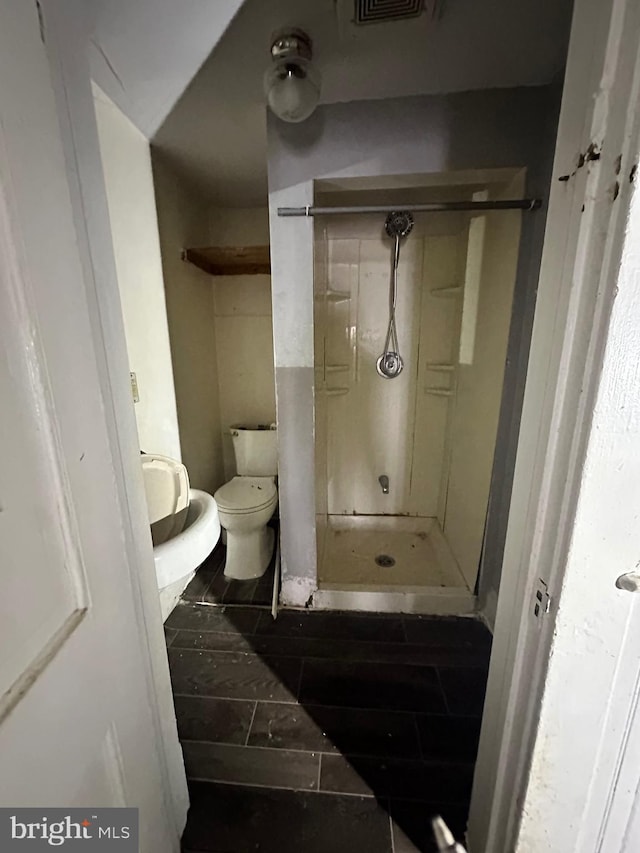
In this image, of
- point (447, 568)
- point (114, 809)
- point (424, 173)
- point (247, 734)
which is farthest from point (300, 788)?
point (424, 173)

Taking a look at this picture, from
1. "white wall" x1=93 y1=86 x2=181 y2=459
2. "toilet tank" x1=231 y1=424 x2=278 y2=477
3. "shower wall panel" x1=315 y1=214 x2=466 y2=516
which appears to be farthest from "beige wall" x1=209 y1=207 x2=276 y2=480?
"white wall" x1=93 y1=86 x2=181 y2=459

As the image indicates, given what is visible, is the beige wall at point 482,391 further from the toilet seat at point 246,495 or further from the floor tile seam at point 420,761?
the toilet seat at point 246,495

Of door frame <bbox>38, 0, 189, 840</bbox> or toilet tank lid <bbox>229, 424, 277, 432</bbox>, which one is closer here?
door frame <bbox>38, 0, 189, 840</bbox>

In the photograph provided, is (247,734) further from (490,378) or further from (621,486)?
(490,378)

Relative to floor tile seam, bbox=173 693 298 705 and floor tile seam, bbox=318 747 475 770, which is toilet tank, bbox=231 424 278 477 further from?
floor tile seam, bbox=318 747 475 770

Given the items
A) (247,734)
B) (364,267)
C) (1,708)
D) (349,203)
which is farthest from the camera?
(364,267)

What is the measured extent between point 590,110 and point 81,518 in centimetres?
92

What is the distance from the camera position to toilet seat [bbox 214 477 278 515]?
188cm

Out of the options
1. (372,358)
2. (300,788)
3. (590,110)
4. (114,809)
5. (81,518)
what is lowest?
(300,788)

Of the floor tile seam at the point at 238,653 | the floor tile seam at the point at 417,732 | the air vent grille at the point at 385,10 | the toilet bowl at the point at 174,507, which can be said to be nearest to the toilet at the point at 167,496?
the toilet bowl at the point at 174,507

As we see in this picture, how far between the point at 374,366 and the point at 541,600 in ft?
5.97

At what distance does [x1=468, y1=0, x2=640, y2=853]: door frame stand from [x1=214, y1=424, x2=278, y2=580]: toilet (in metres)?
1.36

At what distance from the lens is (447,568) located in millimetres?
1972

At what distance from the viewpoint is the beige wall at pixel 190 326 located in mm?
1732
